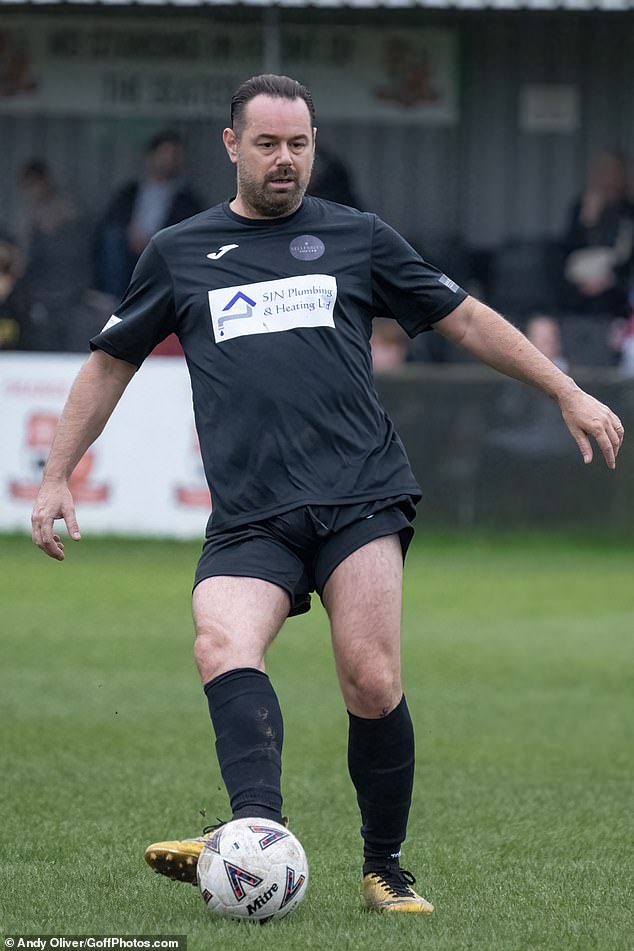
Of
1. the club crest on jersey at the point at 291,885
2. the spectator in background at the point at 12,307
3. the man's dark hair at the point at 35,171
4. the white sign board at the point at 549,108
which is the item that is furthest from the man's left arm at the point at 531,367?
the white sign board at the point at 549,108

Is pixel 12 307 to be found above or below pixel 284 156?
below

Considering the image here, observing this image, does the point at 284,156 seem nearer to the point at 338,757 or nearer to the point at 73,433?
the point at 73,433

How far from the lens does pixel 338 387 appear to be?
15.9 ft

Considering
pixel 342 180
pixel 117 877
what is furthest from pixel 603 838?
pixel 342 180

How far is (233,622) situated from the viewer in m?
4.64

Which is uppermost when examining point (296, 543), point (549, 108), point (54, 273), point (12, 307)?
point (296, 543)

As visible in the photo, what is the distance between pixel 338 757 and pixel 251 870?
3.32 m

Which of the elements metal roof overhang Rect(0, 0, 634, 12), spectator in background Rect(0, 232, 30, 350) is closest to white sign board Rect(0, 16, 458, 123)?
metal roof overhang Rect(0, 0, 634, 12)

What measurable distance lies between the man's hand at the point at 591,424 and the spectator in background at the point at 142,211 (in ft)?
40.2

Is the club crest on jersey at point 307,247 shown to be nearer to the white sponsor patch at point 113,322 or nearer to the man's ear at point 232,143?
the man's ear at point 232,143

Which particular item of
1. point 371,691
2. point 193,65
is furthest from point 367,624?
point 193,65

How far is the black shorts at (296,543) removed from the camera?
4766mm

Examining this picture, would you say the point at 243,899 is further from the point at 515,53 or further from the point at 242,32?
the point at 515,53

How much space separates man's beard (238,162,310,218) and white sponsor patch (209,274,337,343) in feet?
0.66
